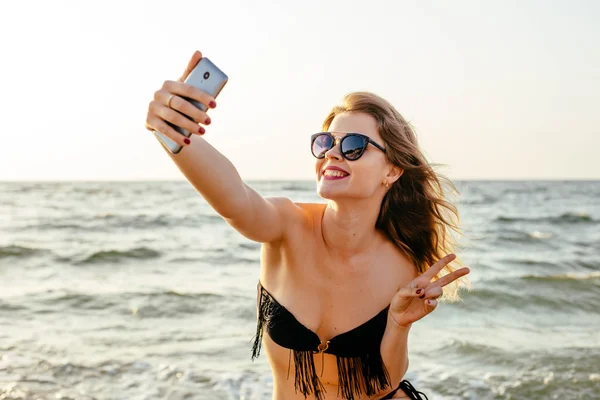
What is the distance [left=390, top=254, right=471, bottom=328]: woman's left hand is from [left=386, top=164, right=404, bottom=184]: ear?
0.63 m

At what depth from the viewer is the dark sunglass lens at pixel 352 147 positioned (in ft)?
12.1

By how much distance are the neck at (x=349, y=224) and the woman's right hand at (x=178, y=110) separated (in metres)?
1.70

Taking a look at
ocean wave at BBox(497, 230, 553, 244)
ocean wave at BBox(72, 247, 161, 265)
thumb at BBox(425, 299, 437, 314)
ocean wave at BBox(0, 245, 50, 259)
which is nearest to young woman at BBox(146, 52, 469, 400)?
thumb at BBox(425, 299, 437, 314)

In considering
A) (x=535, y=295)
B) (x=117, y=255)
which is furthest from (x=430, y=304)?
(x=117, y=255)

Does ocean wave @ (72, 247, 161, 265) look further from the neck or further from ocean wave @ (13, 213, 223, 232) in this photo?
the neck

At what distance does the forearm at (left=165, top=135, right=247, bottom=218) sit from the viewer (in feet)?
8.63

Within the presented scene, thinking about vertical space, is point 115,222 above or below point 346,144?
below

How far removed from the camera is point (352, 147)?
3695mm

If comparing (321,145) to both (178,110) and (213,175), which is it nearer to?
(213,175)

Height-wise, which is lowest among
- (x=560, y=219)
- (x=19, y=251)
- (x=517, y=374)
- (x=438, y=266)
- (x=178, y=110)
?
(x=19, y=251)

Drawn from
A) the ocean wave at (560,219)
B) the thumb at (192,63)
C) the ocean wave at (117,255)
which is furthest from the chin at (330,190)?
the ocean wave at (560,219)

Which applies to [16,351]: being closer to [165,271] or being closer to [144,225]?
[165,271]

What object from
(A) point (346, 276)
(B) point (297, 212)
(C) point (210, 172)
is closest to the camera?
(C) point (210, 172)

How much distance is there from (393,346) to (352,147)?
1.13 m
